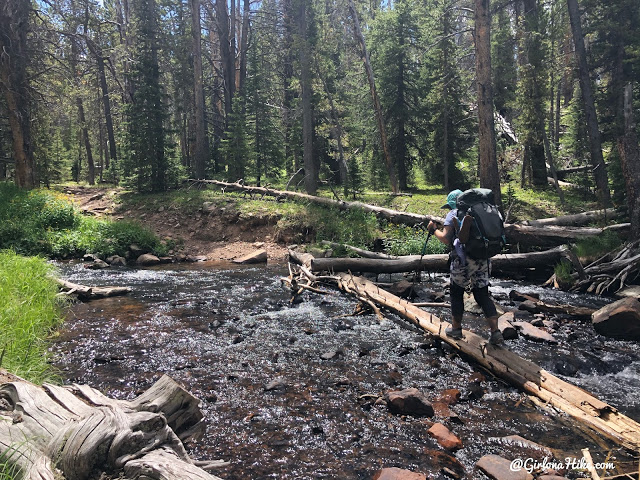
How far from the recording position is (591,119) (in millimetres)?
17281

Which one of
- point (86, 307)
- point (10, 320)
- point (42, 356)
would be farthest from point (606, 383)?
point (86, 307)

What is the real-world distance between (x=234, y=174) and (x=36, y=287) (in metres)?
18.2

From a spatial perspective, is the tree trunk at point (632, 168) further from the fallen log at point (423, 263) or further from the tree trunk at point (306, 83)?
Result: the tree trunk at point (306, 83)

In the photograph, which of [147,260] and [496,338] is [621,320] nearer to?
[496,338]

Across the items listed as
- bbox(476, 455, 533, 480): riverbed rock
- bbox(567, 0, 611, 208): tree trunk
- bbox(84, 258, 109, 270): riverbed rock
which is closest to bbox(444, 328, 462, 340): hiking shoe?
bbox(476, 455, 533, 480): riverbed rock

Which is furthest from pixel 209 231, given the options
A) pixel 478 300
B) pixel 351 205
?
pixel 478 300

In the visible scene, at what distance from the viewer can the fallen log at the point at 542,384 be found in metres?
4.05

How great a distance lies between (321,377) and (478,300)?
2565mm

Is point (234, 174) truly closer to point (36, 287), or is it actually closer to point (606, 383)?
point (36, 287)

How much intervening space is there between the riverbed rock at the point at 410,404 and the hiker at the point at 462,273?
1.75 m

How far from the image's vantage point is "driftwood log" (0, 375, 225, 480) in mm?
2396

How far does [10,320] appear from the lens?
5.87 m

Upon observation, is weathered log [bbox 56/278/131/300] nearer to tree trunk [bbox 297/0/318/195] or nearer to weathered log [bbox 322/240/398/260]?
weathered log [bbox 322/240/398/260]

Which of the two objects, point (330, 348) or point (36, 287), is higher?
point (36, 287)
